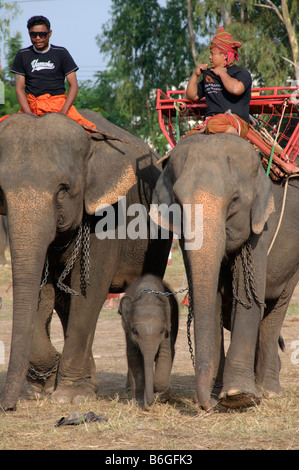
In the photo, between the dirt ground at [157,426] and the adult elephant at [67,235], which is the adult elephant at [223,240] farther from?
the adult elephant at [67,235]

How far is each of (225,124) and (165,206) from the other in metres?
0.76

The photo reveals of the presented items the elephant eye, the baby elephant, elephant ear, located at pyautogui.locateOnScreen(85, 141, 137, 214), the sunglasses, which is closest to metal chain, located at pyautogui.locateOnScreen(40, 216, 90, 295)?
elephant ear, located at pyautogui.locateOnScreen(85, 141, 137, 214)

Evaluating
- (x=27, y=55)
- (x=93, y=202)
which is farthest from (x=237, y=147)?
(x=27, y=55)

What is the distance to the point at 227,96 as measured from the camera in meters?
6.58

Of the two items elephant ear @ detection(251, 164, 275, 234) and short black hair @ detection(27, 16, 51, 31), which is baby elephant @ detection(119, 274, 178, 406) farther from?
short black hair @ detection(27, 16, 51, 31)

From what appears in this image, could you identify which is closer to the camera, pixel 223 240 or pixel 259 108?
pixel 223 240

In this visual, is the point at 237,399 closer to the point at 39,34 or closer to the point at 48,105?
the point at 48,105

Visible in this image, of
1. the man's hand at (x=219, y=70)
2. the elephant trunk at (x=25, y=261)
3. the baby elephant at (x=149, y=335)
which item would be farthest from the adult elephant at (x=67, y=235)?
the man's hand at (x=219, y=70)

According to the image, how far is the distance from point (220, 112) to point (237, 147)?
72 centimetres

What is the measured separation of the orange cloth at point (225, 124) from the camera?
6.15m

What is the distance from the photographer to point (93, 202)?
259 inches

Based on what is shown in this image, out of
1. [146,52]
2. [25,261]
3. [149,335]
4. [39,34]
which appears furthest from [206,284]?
[146,52]

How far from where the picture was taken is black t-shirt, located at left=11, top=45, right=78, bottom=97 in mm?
6879

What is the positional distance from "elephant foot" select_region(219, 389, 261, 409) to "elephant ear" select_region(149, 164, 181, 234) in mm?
1210
